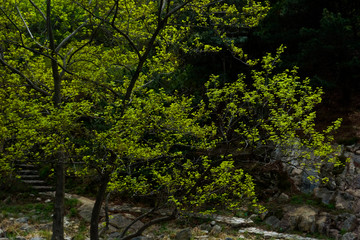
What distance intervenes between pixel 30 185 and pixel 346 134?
13.1 m

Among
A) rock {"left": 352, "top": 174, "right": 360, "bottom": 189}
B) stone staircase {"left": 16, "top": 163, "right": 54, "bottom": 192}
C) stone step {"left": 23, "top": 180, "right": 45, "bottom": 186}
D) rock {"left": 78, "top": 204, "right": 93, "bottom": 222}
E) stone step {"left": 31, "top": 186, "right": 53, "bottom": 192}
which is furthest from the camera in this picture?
stone step {"left": 23, "top": 180, "right": 45, "bottom": 186}

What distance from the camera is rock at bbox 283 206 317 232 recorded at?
381 inches

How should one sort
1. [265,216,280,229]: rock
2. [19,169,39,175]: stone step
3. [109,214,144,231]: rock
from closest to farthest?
[265,216,280,229]: rock < [109,214,144,231]: rock < [19,169,39,175]: stone step

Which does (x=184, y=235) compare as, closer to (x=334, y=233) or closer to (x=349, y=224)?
(x=334, y=233)

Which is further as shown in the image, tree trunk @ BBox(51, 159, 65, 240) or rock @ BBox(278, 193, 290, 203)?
rock @ BBox(278, 193, 290, 203)

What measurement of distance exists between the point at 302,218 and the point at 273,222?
94 centimetres

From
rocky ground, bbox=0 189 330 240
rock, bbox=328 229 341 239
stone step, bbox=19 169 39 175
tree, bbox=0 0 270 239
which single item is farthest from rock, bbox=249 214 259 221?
stone step, bbox=19 169 39 175

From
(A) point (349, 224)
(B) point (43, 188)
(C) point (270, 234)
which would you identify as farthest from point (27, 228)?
(A) point (349, 224)

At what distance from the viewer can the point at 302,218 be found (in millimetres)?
9945

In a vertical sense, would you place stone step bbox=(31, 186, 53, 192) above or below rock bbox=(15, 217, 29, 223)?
above

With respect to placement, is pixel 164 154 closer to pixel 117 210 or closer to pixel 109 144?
pixel 109 144

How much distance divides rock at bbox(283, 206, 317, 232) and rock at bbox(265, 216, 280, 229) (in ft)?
0.87

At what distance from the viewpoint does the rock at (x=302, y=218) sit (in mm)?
9682

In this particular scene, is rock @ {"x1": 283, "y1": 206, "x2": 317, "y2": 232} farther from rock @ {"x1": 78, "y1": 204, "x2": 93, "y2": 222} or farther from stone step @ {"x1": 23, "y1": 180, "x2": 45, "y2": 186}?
stone step @ {"x1": 23, "y1": 180, "x2": 45, "y2": 186}
